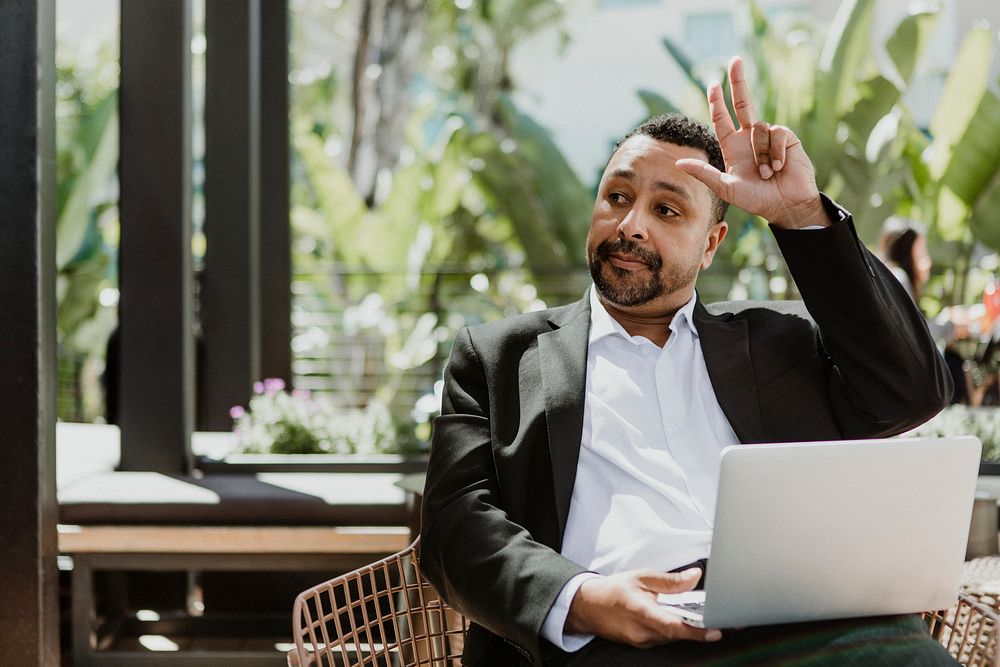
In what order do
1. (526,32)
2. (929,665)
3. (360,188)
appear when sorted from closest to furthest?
(929,665)
(360,188)
(526,32)

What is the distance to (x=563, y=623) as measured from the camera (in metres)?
1.65

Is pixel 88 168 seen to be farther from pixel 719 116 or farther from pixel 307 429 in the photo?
pixel 719 116

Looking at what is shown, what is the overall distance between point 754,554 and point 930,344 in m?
0.70

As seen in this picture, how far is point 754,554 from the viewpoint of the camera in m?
1.46

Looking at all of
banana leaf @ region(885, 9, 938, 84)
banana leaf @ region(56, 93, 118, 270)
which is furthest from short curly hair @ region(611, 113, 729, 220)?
banana leaf @ region(56, 93, 118, 270)

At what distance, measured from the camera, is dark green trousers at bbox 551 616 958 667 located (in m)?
1.57

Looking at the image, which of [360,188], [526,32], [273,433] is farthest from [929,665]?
[526,32]

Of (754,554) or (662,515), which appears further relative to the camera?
(662,515)

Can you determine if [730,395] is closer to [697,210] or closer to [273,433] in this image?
[697,210]

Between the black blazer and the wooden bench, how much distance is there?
61.9 inches

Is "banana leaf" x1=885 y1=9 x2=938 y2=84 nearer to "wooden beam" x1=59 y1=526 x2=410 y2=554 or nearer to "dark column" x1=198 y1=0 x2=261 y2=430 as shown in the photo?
"dark column" x1=198 y1=0 x2=261 y2=430

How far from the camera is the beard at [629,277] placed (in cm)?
205

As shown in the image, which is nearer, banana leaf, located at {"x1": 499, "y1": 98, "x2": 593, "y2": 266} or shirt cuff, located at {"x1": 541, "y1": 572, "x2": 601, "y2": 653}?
shirt cuff, located at {"x1": 541, "y1": 572, "x2": 601, "y2": 653}

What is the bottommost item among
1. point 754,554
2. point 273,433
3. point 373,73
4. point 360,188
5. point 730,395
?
point 273,433
